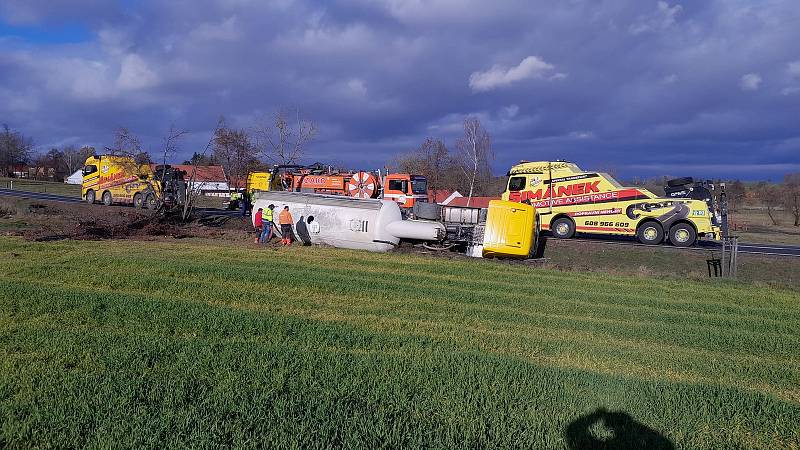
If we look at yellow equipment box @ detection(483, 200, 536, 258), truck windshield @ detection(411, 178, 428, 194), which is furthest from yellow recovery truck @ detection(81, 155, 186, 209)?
yellow equipment box @ detection(483, 200, 536, 258)

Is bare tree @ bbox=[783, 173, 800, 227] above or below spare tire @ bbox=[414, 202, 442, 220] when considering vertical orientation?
above

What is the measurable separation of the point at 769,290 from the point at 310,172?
2421 cm

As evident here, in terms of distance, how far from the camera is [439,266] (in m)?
16.0

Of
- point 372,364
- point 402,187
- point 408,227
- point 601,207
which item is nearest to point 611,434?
point 372,364

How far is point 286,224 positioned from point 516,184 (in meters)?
9.65

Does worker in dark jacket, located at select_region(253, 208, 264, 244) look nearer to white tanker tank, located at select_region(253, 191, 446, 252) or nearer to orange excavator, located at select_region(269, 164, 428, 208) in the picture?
Answer: white tanker tank, located at select_region(253, 191, 446, 252)

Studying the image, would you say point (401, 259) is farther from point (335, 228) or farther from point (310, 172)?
point (310, 172)

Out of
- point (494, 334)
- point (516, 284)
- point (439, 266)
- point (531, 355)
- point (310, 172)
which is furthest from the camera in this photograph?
point (310, 172)

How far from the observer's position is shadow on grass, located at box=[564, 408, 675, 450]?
4.69 meters

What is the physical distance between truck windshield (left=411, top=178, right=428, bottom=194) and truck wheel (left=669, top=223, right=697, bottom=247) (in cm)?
1477

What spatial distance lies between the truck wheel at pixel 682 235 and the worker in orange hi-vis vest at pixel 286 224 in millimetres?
13525

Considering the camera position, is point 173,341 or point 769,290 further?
point 769,290

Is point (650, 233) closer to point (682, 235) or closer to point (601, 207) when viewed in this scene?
point (682, 235)

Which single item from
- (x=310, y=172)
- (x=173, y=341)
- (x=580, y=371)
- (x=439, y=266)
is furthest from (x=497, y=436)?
(x=310, y=172)
